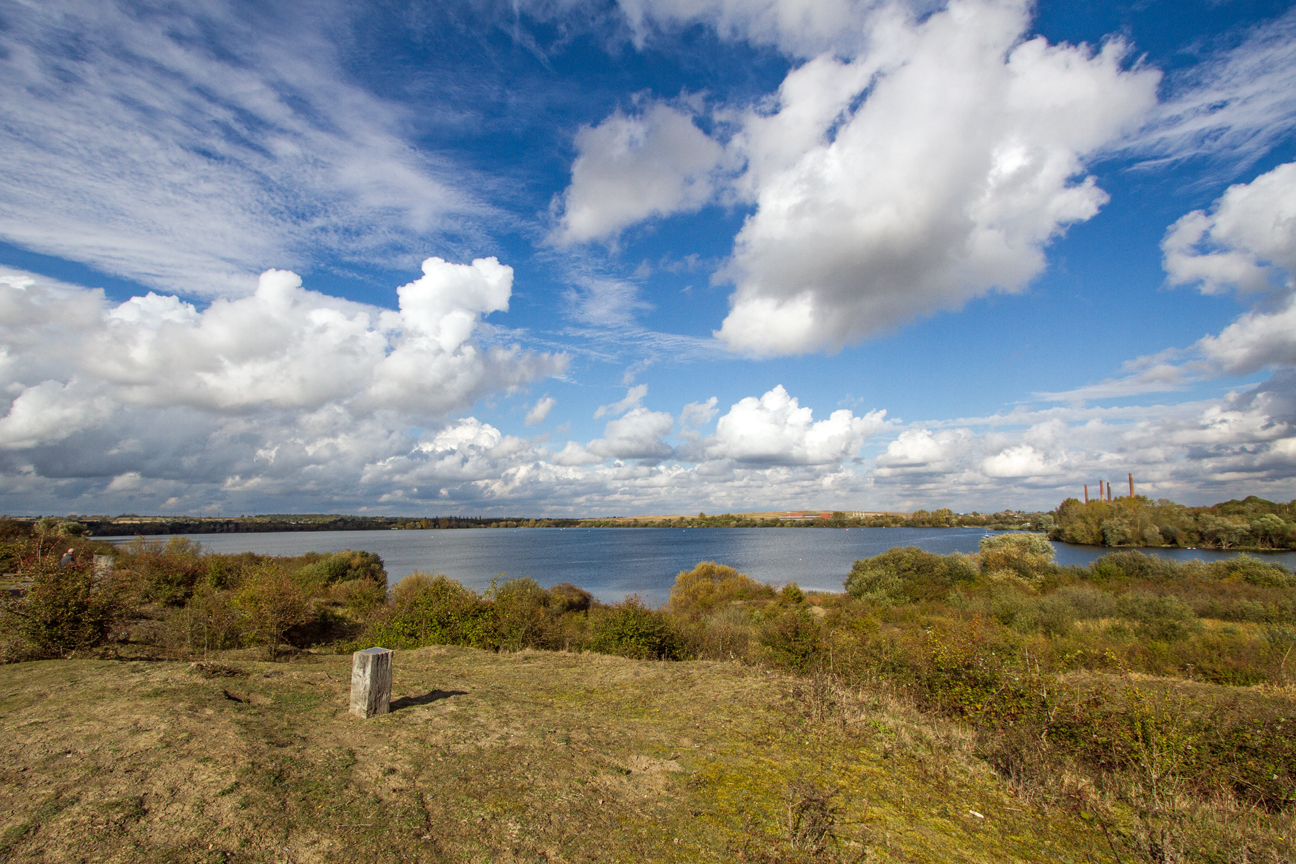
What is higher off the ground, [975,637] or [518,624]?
[975,637]

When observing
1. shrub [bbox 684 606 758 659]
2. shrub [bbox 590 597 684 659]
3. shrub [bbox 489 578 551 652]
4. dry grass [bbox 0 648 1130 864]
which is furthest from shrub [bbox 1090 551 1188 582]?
dry grass [bbox 0 648 1130 864]

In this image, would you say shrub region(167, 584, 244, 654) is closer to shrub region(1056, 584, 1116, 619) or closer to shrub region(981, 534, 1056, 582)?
shrub region(1056, 584, 1116, 619)

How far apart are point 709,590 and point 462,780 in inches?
1278

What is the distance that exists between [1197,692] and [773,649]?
1046cm

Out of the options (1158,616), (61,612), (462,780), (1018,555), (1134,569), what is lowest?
(1158,616)

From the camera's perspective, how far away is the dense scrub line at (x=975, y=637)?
6.77m

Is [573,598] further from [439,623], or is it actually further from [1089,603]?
[1089,603]

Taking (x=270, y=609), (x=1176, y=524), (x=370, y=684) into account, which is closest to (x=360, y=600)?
(x=270, y=609)

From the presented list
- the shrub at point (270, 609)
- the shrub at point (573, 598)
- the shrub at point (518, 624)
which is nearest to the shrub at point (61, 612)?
the shrub at point (270, 609)

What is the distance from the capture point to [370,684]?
7066 millimetres

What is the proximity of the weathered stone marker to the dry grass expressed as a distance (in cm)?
21

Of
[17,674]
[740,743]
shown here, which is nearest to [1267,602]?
[740,743]

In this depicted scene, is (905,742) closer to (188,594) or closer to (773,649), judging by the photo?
(773,649)

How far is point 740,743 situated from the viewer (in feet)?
24.0
